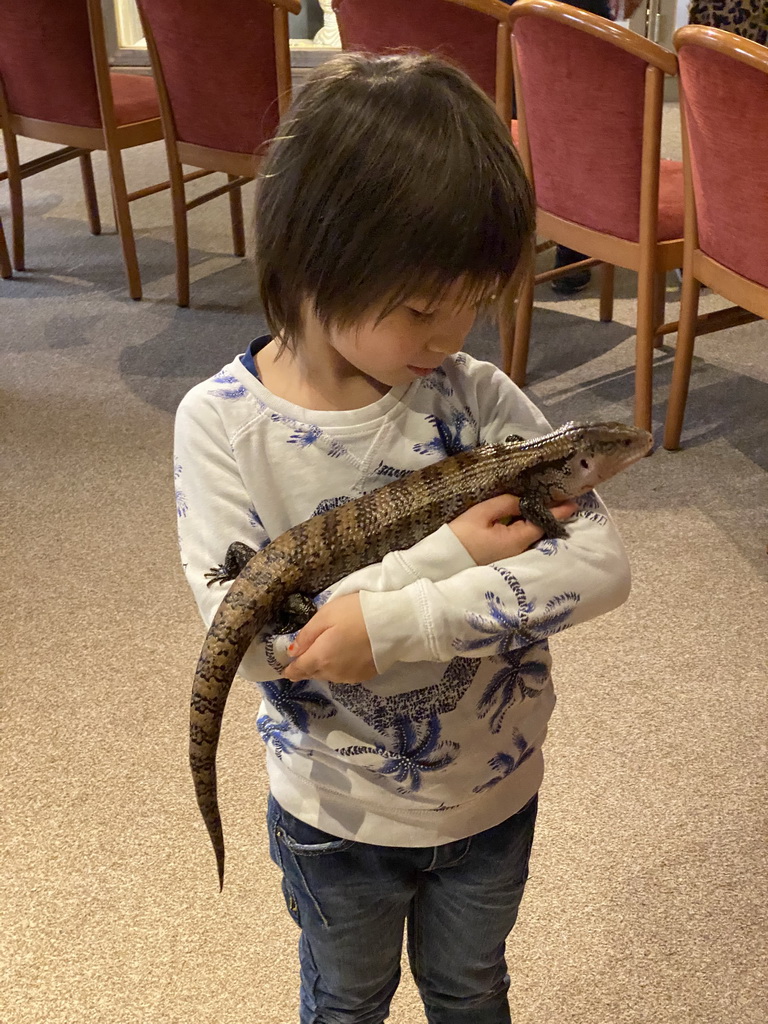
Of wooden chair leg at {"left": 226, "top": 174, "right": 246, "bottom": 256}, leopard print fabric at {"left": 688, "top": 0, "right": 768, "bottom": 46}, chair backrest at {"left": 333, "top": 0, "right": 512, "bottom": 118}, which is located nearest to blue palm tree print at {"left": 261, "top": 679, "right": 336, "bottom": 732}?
chair backrest at {"left": 333, "top": 0, "right": 512, "bottom": 118}

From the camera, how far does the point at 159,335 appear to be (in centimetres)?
392

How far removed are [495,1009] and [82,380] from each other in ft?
9.42

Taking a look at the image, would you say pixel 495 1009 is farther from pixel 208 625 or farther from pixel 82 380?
pixel 82 380

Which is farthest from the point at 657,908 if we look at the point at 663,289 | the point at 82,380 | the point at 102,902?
the point at 82,380

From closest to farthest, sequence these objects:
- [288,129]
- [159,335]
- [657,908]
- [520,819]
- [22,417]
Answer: [288,129], [520,819], [657,908], [22,417], [159,335]

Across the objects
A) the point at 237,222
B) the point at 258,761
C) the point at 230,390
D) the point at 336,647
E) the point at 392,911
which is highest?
the point at 230,390

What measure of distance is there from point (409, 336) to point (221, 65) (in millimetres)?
3009

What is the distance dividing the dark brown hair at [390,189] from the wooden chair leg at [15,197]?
3.83 meters

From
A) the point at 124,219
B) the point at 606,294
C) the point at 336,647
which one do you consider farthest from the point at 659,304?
the point at 336,647

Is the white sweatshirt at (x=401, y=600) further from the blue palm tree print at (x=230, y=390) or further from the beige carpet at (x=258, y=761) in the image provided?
the beige carpet at (x=258, y=761)

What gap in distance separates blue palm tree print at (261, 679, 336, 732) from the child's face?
0.32m

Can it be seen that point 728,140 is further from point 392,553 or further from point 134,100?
point 134,100

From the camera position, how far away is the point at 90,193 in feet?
15.6

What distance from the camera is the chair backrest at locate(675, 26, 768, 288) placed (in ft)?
7.52
